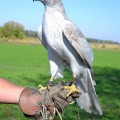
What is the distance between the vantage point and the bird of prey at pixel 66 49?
3910mm

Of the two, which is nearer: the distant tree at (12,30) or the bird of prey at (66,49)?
the bird of prey at (66,49)

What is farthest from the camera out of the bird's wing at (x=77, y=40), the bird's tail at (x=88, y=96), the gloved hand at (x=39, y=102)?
the bird's tail at (x=88, y=96)

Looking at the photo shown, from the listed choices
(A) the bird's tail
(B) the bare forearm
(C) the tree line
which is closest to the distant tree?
(C) the tree line

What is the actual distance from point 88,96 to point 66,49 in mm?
617

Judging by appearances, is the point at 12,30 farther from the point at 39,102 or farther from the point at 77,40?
the point at 39,102

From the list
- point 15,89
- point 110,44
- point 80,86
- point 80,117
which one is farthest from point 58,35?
point 110,44

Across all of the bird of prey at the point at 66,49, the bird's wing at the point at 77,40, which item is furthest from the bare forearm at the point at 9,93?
the bird's wing at the point at 77,40

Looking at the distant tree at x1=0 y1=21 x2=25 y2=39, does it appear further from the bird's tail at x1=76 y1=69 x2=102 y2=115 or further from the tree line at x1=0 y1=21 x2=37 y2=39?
the bird's tail at x1=76 y1=69 x2=102 y2=115

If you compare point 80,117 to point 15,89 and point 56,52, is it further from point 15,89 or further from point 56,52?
point 15,89

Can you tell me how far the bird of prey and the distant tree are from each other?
71.3 meters

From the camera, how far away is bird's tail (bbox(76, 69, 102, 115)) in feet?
13.7

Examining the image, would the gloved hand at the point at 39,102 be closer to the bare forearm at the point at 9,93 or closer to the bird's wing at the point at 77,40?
the bare forearm at the point at 9,93

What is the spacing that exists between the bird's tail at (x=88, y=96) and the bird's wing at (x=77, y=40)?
0.62ft

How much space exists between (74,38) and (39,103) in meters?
1.35
